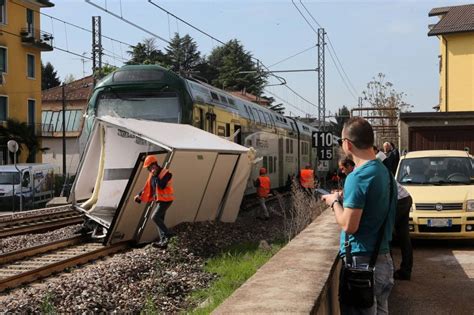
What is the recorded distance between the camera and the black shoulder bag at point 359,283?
3869 millimetres

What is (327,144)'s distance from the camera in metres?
20.3

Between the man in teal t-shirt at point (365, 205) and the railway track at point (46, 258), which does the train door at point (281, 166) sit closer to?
the railway track at point (46, 258)

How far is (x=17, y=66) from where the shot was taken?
150 ft

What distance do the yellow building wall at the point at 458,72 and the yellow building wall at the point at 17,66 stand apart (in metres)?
29.2

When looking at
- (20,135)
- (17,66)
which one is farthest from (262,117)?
(17,66)

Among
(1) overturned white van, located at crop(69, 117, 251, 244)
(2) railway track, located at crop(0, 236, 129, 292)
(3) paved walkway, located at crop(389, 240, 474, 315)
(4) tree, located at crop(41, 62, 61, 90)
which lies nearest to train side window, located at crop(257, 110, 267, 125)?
(1) overturned white van, located at crop(69, 117, 251, 244)

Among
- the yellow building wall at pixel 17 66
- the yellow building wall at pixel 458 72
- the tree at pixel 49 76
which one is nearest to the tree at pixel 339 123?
the yellow building wall at pixel 458 72

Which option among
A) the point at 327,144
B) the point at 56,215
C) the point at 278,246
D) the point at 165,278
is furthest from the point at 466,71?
the point at 165,278

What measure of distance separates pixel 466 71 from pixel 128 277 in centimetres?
3186

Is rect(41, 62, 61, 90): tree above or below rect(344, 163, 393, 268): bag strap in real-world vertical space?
above

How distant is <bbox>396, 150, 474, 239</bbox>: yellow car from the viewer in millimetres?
10062

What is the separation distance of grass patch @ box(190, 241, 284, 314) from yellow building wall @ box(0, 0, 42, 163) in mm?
36485

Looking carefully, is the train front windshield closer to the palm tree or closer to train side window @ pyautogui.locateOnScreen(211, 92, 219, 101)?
train side window @ pyautogui.locateOnScreen(211, 92, 219, 101)

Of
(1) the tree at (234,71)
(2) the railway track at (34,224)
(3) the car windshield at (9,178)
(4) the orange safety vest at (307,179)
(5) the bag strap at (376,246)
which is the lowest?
(2) the railway track at (34,224)
